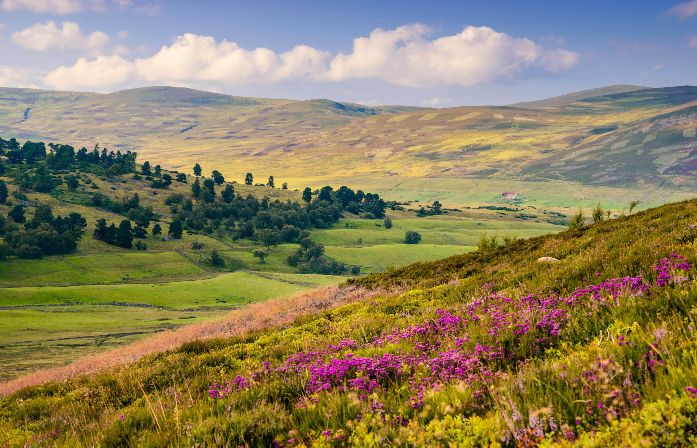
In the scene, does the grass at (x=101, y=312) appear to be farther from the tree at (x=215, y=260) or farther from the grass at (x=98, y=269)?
the grass at (x=98, y=269)

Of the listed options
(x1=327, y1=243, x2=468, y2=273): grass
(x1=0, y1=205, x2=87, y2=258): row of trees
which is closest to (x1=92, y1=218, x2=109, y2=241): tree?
(x1=0, y1=205, x2=87, y2=258): row of trees

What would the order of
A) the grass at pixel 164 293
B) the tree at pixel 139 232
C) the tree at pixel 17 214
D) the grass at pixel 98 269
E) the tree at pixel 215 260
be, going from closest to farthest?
the grass at pixel 164 293 → the grass at pixel 98 269 → the tree at pixel 215 260 → the tree at pixel 17 214 → the tree at pixel 139 232

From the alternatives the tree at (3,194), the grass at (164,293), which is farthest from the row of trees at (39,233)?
the grass at (164,293)

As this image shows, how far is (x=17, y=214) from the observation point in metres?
164

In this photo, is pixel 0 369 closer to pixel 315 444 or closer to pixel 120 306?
pixel 315 444

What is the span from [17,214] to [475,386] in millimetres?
199595

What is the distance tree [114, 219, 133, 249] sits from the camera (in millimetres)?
165000

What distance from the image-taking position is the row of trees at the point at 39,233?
136 metres

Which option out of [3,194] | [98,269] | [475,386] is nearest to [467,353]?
[475,386]

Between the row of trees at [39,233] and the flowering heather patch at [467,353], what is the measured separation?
517 ft

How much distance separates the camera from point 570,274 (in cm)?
1191

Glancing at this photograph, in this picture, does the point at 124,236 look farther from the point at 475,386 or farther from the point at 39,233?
the point at 475,386

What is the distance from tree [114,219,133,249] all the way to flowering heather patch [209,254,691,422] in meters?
175

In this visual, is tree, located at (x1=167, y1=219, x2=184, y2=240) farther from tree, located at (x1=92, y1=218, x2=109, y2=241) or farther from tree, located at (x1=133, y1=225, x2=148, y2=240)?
tree, located at (x1=92, y1=218, x2=109, y2=241)
